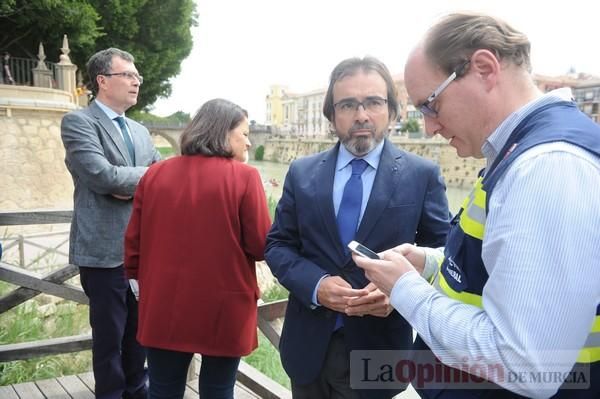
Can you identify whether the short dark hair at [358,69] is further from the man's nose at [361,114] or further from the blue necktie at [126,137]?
the blue necktie at [126,137]

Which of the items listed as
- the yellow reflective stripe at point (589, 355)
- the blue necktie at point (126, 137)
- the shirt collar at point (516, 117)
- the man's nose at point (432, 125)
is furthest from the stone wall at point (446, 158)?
the yellow reflective stripe at point (589, 355)

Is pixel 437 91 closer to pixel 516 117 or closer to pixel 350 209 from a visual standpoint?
pixel 516 117

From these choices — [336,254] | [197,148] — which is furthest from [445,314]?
[197,148]

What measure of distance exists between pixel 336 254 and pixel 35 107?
1363 centimetres

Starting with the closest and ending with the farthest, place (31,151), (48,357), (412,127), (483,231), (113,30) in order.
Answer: (483,231), (48,357), (31,151), (113,30), (412,127)

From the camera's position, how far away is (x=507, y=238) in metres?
0.90

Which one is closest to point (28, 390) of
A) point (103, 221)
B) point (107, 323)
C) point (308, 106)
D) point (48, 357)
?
point (48, 357)

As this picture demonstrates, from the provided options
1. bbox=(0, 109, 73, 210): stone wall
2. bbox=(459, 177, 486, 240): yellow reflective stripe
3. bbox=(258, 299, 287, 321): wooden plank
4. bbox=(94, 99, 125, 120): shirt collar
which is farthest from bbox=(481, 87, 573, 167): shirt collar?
bbox=(0, 109, 73, 210): stone wall

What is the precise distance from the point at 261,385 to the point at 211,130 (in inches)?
61.2

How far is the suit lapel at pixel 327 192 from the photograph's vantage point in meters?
1.81

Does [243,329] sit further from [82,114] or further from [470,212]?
[82,114]

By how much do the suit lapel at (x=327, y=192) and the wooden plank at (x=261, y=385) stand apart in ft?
4.08

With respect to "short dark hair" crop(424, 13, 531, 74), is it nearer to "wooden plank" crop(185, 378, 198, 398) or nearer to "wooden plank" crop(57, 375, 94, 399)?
"wooden plank" crop(185, 378, 198, 398)

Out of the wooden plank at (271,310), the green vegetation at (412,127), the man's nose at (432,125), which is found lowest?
the wooden plank at (271,310)
